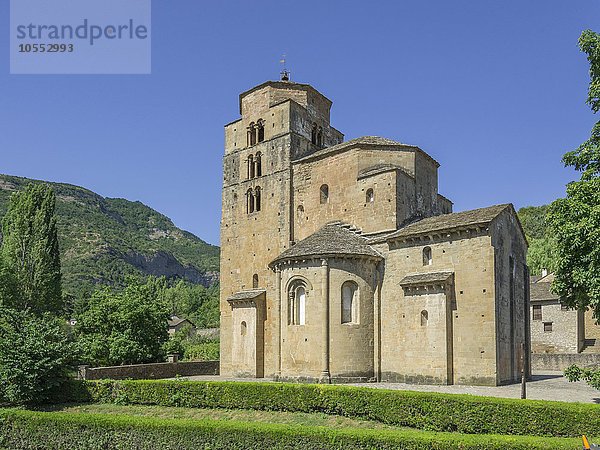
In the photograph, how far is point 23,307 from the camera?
44.2 meters

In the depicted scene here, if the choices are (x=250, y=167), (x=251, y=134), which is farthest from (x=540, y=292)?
(x=251, y=134)

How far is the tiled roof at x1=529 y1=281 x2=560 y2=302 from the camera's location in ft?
153

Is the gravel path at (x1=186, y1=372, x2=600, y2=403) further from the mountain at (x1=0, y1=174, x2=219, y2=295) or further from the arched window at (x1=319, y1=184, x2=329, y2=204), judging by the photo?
the mountain at (x1=0, y1=174, x2=219, y2=295)

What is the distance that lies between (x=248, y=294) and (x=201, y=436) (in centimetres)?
1724

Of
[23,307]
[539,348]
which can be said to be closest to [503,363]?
[539,348]

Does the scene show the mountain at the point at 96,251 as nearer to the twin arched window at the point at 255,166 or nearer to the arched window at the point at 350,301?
the twin arched window at the point at 255,166

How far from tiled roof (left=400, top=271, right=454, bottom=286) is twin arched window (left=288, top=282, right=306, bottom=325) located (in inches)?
217

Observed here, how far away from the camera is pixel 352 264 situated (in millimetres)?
29625

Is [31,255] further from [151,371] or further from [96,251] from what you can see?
[96,251]

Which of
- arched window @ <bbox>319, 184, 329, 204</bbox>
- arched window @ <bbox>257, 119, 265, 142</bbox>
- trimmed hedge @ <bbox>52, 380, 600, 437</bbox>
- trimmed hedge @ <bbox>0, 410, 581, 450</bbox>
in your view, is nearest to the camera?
trimmed hedge @ <bbox>0, 410, 581, 450</bbox>

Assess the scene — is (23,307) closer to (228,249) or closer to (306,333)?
(228,249)

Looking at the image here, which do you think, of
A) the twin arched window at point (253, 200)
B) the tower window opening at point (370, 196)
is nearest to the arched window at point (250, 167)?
the twin arched window at point (253, 200)

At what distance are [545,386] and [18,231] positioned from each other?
41.3 meters

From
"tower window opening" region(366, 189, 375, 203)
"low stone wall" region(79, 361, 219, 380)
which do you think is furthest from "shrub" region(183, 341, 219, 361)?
"tower window opening" region(366, 189, 375, 203)
